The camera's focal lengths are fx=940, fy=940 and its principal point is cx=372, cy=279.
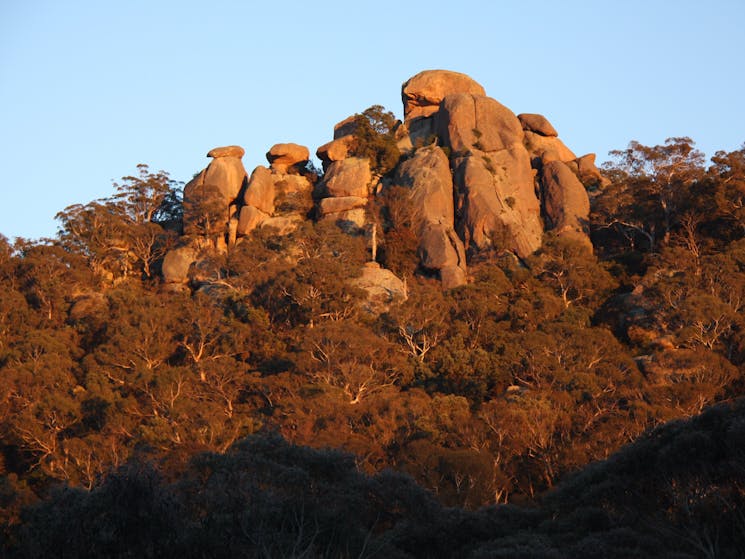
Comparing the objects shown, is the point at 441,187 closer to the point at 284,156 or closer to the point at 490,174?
the point at 490,174


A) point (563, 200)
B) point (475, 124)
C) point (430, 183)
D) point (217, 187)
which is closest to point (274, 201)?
point (217, 187)

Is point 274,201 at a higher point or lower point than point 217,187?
lower

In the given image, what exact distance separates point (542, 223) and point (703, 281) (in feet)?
47.2

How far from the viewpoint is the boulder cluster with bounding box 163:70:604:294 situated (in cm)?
5688

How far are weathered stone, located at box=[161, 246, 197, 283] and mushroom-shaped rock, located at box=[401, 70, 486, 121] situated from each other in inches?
838

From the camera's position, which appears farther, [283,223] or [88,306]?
[283,223]

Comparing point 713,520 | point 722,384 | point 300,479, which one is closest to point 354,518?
point 300,479

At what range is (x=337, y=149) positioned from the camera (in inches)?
2611

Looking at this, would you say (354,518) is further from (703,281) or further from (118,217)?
(118,217)

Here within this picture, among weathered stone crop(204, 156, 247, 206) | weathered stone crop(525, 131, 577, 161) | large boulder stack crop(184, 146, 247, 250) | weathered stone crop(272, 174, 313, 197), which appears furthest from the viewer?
weathered stone crop(525, 131, 577, 161)

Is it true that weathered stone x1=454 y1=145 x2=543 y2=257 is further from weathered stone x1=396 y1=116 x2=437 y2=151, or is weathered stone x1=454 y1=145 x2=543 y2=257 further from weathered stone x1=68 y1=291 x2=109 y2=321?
weathered stone x1=68 y1=291 x2=109 y2=321

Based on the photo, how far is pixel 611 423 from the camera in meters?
34.3

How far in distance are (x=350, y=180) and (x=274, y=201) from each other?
571 centimetres

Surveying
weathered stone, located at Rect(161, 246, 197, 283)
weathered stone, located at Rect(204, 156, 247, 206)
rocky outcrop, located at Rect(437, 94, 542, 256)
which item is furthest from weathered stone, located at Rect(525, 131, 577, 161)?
weathered stone, located at Rect(161, 246, 197, 283)
